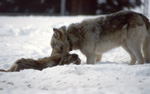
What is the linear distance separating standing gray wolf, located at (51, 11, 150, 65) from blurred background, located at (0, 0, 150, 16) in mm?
11676

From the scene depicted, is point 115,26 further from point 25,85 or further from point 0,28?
point 0,28

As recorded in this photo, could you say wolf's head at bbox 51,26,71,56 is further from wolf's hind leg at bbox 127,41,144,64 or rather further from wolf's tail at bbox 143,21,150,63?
wolf's tail at bbox 143,21,150,63

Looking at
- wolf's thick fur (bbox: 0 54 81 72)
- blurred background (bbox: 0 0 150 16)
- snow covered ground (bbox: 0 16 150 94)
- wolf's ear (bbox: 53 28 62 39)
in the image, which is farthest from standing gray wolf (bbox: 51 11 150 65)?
blurred background (bbox: 0 0 150 16)

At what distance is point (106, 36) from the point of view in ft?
23.9

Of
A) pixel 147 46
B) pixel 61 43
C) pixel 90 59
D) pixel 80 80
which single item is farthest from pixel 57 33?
pixel 80 80

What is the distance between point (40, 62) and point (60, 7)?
44.6 feet

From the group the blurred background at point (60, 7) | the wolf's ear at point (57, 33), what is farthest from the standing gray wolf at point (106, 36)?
the blurred background at point (60, 7)

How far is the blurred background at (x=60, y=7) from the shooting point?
62.1ft

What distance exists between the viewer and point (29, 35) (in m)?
12.4

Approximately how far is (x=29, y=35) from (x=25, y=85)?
26.7ft

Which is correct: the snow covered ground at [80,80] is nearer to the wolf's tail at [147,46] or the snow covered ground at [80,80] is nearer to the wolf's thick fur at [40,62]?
the wolf's thick fur at [40,62]

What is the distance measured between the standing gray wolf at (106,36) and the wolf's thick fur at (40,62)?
0.23 meters

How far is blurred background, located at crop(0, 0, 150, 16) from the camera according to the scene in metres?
18.9

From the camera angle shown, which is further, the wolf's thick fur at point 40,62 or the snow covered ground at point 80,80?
the wolf's thick fur at point 40,62
